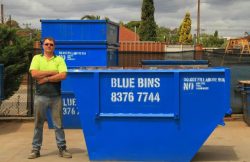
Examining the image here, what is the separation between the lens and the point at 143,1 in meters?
60.4

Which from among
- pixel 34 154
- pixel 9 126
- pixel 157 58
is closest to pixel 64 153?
pixel 34 154

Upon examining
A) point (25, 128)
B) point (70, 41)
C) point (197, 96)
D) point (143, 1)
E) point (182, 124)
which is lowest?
point (25, 128)

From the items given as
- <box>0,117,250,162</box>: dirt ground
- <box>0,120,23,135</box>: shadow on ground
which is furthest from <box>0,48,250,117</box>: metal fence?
<box>0,117,250,162</box>: dirt ground

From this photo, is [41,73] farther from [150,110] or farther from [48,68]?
[150,110]

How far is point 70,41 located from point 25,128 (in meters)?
2.24

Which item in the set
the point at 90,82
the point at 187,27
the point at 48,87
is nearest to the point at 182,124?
the point at 90,82

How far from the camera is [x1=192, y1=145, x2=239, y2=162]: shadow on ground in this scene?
23.5 ft

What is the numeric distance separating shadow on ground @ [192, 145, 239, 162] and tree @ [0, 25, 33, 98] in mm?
5200

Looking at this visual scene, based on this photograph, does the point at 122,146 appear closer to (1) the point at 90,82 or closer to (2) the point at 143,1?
(1) the point at 90,82

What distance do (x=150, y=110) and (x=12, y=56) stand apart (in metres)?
5.43

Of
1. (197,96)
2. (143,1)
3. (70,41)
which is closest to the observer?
(197,96)

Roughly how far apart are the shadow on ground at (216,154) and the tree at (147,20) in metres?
51.4

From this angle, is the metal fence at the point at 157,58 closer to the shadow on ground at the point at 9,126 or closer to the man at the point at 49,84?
the shadow on ground at the point at 9,126

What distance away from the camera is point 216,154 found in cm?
750
